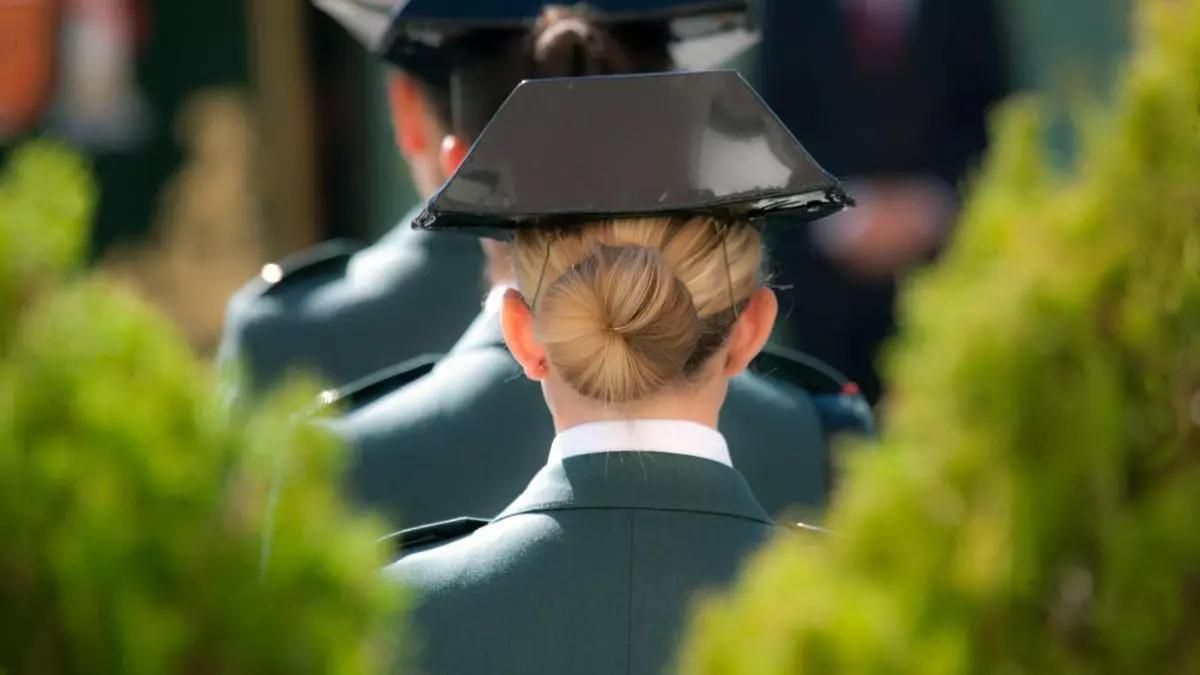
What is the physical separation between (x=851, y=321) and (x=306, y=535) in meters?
4.39

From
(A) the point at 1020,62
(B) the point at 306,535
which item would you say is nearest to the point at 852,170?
(A) the point at 1020,62

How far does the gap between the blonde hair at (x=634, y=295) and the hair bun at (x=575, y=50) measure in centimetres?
79

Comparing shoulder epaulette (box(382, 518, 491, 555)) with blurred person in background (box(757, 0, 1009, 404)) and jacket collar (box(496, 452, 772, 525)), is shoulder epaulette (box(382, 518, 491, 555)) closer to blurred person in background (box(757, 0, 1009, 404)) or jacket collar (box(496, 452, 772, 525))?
jacket collar (box(496, 452, 772, 525))

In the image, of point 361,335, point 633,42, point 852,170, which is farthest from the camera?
point 852,170

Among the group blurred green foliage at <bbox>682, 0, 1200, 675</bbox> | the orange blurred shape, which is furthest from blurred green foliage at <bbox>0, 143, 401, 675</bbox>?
the orange blurred shape

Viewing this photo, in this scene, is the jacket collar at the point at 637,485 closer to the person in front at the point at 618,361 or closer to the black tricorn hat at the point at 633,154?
the person in front at the point at 618,361

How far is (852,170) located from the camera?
567 centimetres

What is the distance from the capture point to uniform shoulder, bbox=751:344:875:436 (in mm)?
3160

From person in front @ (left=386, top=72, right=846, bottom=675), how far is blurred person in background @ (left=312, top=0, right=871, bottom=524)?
1.50ft

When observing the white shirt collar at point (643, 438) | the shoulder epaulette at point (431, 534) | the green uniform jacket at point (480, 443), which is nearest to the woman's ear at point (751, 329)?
the white shirt collar at point (643, 438)

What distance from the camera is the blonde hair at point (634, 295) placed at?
2312mm

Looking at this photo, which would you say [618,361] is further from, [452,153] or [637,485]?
[452,153]

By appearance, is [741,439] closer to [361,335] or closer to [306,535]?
[361,335]

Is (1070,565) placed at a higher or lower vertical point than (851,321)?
higher
